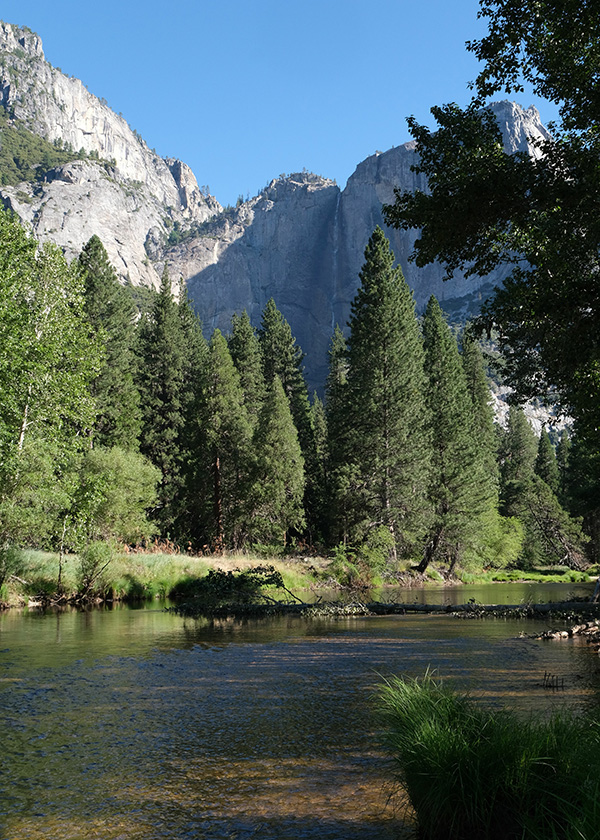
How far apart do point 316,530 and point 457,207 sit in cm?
4777

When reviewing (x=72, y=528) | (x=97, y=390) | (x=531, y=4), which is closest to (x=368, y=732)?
(x=531, y=4)

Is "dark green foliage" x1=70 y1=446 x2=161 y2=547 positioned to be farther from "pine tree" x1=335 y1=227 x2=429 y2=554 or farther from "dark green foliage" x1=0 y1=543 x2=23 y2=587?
"pine tree" x1=335 y1=227 x2=429 y2=554

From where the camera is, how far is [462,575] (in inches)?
1737

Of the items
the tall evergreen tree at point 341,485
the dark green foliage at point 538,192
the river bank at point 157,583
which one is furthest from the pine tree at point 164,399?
the dark green foliage at point 538,192

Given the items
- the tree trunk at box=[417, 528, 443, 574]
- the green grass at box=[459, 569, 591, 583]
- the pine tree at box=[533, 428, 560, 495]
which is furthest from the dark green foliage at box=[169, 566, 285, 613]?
the pine tree at box=[533, 428, 560, 495]

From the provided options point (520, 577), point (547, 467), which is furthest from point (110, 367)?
point (547, 467)

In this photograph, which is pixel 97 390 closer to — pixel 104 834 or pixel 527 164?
pixel 527 164

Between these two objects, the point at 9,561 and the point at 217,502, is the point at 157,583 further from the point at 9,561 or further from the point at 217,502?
the point at 217,502

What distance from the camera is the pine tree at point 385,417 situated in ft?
130

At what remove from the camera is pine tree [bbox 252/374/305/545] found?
4206 cm

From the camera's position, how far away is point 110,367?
154 feet

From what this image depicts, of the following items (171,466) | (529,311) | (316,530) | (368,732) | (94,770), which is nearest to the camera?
(94,770)

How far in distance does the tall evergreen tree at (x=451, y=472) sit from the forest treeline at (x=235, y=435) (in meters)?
0.13

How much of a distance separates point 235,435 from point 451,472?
15.0m
